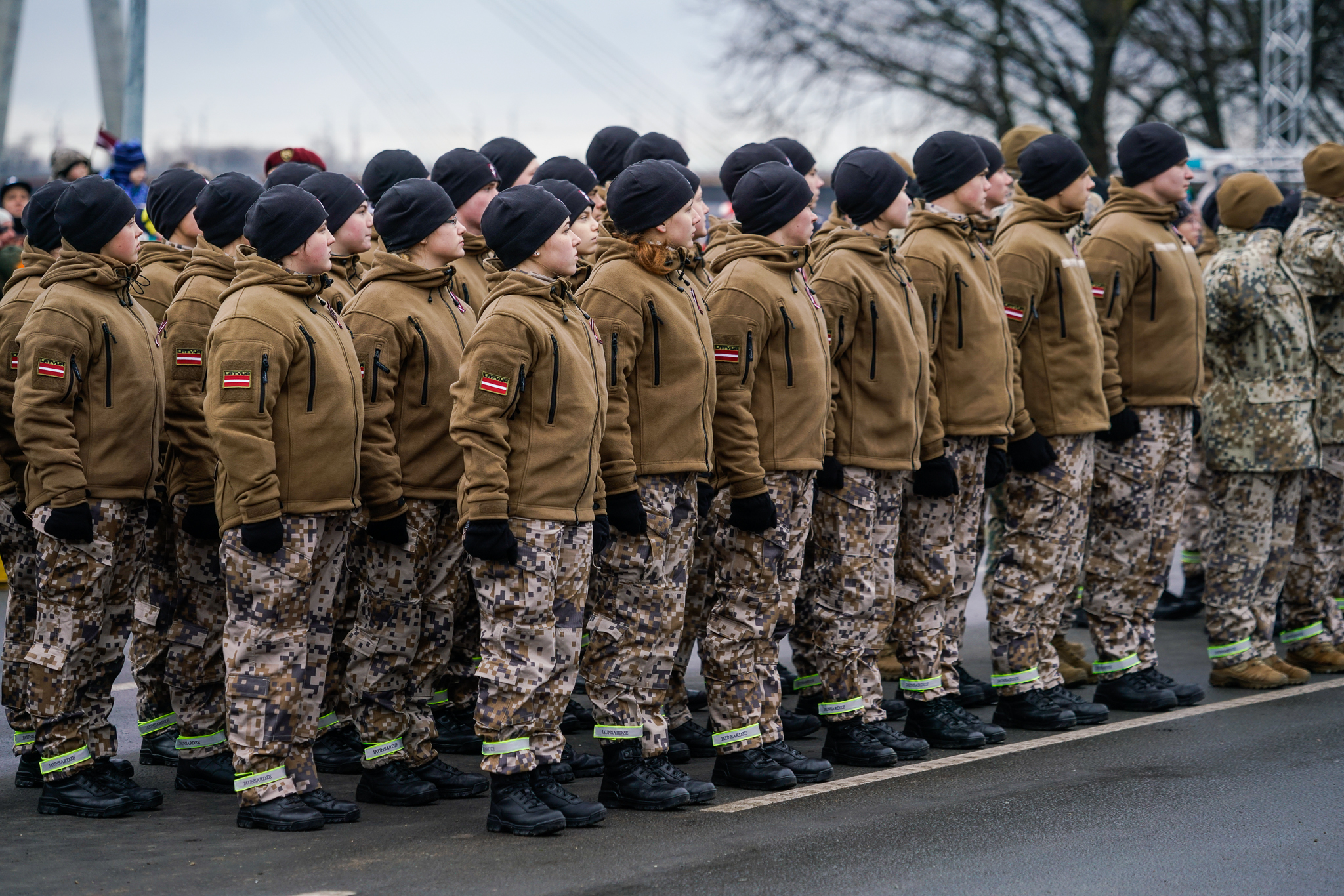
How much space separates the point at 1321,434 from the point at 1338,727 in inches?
81.9

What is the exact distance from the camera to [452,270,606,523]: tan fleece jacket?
5.43 metres

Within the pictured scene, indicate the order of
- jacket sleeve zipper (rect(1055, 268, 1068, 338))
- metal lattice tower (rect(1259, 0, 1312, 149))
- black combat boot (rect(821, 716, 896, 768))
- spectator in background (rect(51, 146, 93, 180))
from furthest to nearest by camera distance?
1. metal lattice tower (rect(1259, 0, 1312, 149))
2. spectator in background (rect(51, 146, 93, 180))
3. jacket sleeve zipper (rect(1055, 268, 1068, 338))
4. black combat boot (rect(821, 716, 896, 768))

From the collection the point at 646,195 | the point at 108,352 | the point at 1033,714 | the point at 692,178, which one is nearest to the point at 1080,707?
the point at 1033,714

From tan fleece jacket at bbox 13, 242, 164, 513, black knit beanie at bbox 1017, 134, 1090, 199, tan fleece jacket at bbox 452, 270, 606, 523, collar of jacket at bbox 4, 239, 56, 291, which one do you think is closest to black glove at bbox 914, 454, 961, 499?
black knit beanie at bbox 1017, 134, 1090, 199

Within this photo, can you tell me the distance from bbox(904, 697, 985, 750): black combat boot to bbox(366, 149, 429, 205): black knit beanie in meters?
3.49

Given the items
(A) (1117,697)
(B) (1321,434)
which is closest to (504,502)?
(A) (1117,697)

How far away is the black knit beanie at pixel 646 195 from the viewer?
5.99m

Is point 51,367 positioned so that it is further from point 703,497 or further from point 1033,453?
point 1033,453

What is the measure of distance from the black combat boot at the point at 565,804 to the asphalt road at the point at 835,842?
2.4 inches

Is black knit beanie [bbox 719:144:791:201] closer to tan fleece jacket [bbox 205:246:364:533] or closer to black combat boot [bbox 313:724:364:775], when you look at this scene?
tan fleece jacket [bbox 205:246:364:533]

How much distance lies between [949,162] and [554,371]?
2.58 meters

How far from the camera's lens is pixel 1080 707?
7320 mm

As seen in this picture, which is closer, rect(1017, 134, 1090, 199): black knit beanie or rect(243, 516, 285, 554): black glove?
rect(243, 516, 285, 554): black glove

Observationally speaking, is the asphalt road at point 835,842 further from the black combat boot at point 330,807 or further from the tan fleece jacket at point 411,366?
the tan fleece jacket at point 411,366
